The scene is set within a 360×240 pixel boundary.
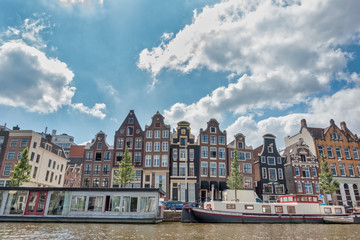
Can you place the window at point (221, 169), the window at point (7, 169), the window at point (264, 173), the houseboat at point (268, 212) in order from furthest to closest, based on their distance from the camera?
the window at point (264, 173), the window at point (221, 169), the window at point (7, 169), the houseboat at point (268, 212)

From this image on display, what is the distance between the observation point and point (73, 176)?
74.6 m

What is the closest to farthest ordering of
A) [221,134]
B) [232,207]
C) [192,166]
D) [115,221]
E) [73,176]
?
[115,221] → [232,207] → [192,166] → [221,134] → [73,176]

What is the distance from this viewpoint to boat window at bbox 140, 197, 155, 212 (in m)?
29.7

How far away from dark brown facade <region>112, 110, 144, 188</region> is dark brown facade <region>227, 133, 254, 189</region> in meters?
19.8

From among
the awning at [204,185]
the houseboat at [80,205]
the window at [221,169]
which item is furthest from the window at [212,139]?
the houseboat at [80,205]

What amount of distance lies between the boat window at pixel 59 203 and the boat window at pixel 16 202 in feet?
10.4

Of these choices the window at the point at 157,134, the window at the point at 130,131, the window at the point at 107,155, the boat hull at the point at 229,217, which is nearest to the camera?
the boat hull at the point at 229,217

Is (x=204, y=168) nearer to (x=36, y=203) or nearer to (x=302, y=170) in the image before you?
(x=302, y=170)

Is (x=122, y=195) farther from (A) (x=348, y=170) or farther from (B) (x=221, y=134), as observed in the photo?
(A) (x=348, y=170)

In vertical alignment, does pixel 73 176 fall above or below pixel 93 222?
above

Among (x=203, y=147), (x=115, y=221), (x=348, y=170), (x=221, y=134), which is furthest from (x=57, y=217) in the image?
(x=348, y=170)

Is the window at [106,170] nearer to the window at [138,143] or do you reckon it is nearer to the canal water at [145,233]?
the window at [138,143]

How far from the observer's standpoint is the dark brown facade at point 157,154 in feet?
177

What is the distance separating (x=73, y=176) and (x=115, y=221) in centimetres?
5177
